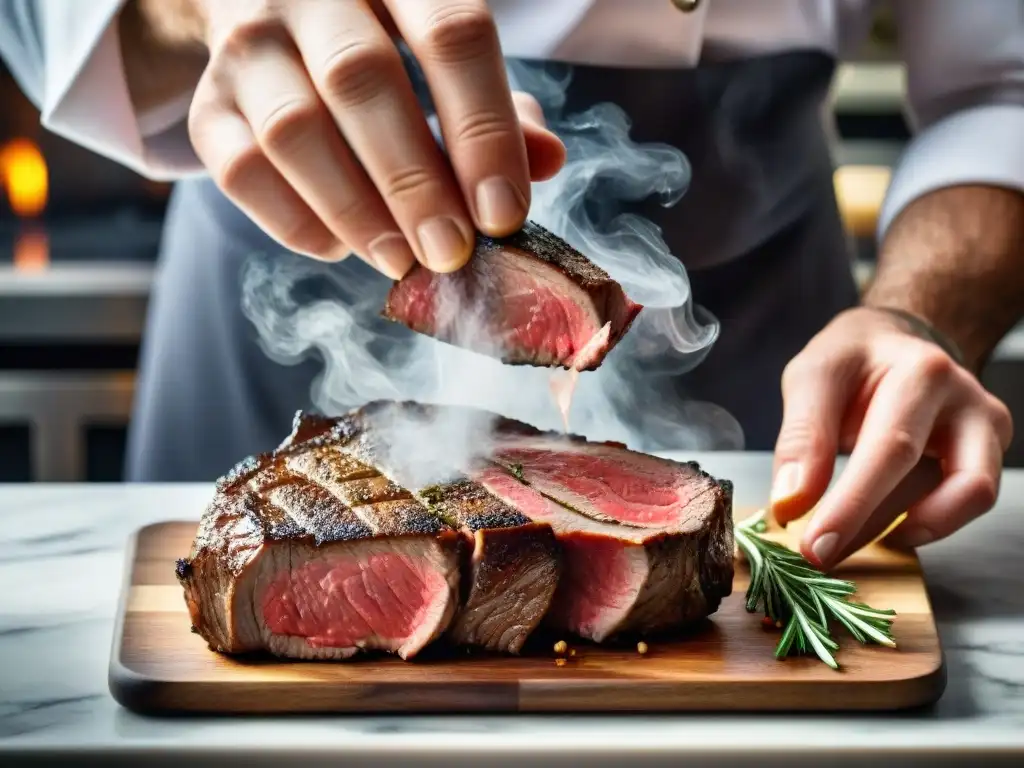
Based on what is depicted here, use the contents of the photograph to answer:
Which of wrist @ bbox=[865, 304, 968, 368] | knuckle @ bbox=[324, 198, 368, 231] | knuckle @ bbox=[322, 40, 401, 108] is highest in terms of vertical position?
knuckle @ bbox=[322, 40, 401, 108]

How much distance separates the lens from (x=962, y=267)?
121 inches

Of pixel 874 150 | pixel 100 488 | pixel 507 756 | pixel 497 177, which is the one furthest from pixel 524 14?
pixel 874 150

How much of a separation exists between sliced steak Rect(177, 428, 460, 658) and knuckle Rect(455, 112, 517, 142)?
0.57 meters

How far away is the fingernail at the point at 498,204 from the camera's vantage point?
6.13ft

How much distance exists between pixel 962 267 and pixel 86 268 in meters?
2.92

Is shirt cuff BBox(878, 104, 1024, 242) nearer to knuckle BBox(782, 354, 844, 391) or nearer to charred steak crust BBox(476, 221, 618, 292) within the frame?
knuckle BBox(782, 354, 844, 391)

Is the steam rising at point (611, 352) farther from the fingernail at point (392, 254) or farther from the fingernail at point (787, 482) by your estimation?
the fingernail at point (392, 254)

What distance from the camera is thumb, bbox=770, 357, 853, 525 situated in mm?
2285

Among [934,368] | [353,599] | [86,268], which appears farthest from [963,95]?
[86,268]

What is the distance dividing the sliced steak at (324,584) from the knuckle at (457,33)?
68cm

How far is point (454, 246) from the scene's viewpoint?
192 cm

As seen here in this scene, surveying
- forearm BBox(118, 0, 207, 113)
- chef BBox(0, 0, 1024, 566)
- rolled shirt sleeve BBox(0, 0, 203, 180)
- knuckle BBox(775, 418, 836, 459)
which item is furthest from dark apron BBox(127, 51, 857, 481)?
knuckle BBox(775, 418, 836, 459)

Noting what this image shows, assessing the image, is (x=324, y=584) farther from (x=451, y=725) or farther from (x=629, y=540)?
(x=629, y=540)

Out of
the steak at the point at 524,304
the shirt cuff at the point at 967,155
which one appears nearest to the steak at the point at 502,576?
the steak at the point at 524,304
